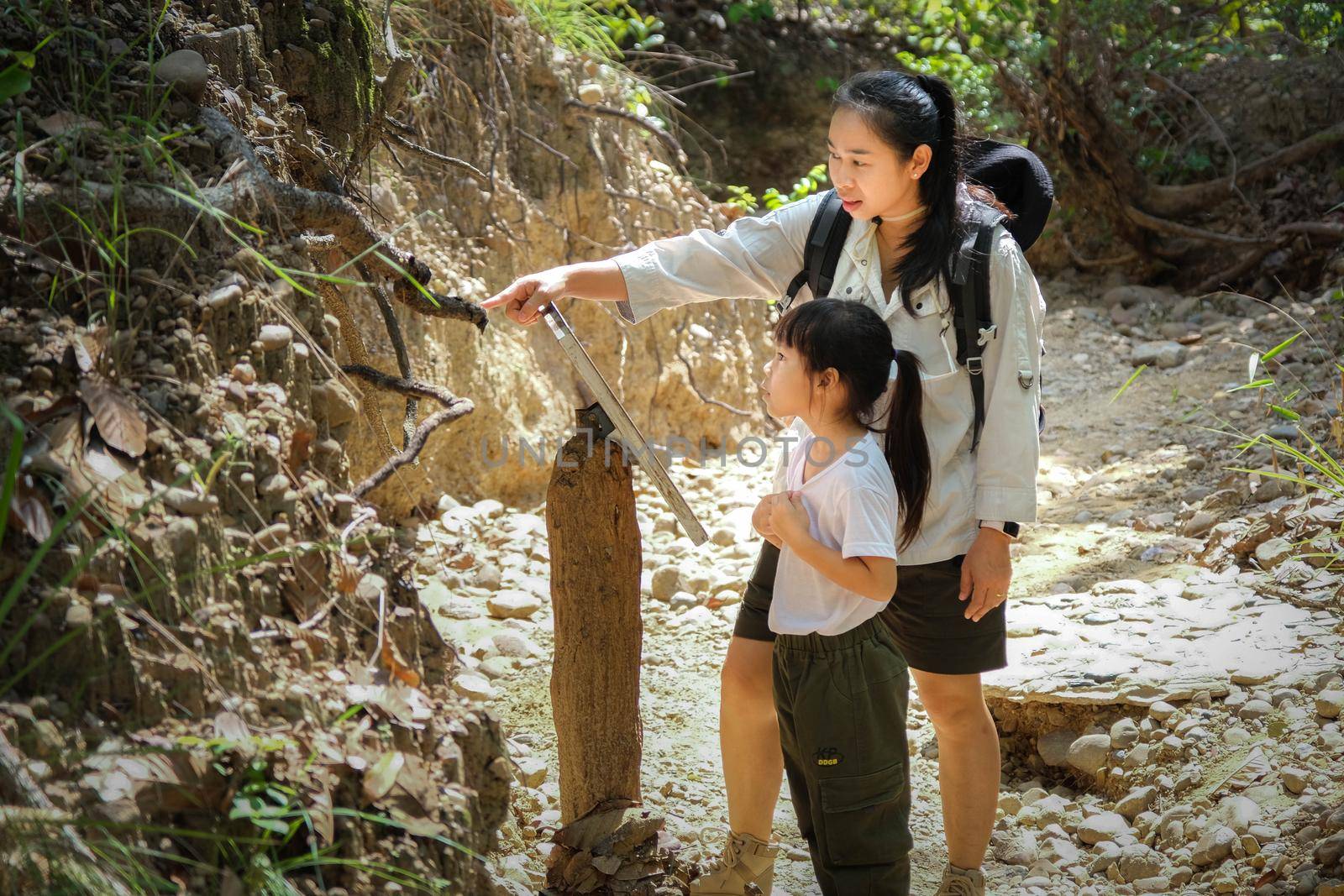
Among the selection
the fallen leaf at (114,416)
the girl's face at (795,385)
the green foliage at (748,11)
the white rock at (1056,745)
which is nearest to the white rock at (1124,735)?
the white rock at (1056,745)

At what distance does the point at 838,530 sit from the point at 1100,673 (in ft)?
5.13

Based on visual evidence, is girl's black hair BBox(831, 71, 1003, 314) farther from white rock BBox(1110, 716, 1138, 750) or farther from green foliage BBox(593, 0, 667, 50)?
green foliage BBox(593, 0, 667, 50)

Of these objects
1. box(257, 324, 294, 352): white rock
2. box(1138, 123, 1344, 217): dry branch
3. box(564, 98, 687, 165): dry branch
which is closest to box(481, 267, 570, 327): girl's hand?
box(257, 324, 294, 352): white rock

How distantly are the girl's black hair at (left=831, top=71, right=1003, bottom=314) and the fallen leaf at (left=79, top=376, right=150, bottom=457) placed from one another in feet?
4.55

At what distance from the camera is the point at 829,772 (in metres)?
2.11

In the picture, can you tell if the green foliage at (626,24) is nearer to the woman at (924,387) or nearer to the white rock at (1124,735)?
the woman at (924,387)

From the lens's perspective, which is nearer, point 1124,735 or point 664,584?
point 1124,735

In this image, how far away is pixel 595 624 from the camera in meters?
2.35

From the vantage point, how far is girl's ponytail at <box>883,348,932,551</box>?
213 cm

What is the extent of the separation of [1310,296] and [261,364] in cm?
633

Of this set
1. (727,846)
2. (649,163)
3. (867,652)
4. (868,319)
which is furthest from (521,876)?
(649,163)

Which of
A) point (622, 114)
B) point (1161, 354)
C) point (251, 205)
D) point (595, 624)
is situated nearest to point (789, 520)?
point (595, 624)

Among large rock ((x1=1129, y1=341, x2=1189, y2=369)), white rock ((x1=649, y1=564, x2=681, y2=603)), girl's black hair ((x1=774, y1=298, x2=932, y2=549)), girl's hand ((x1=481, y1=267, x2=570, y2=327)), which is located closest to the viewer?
girl's black hair ((x1=774, y1=298, x2=932, y2=549))

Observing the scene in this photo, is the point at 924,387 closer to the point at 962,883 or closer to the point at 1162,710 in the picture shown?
the point at 962,883
